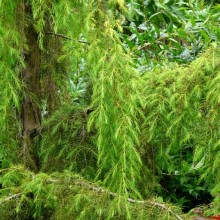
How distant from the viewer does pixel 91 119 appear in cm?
145

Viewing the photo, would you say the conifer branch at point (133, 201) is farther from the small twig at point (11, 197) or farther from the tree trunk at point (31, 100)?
the tree trunk at point (31, 100)

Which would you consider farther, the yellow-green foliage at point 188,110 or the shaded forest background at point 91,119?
the yellow-green foliage at point 188,110

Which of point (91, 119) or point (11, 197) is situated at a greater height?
point (91, 119)

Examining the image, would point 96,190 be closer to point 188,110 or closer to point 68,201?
point 68,201

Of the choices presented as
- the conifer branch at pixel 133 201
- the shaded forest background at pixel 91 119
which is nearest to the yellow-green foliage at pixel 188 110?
the shaded forest background at pixel 91 119

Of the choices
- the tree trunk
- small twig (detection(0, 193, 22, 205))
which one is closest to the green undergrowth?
small twig (detection(0, 193, 22, 205))

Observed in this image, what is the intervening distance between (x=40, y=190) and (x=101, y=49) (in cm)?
44

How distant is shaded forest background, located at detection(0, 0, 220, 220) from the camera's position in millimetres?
1413

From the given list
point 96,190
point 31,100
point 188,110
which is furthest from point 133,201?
point 31,100

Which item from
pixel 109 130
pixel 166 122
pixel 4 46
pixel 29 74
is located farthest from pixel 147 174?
pixel 4 46

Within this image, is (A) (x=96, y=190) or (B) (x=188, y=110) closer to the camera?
(A) (x=96, y=190)

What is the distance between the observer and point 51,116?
1.82 m

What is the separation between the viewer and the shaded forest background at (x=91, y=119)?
141 cm

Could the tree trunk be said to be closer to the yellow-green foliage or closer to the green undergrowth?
the green undergrowth
